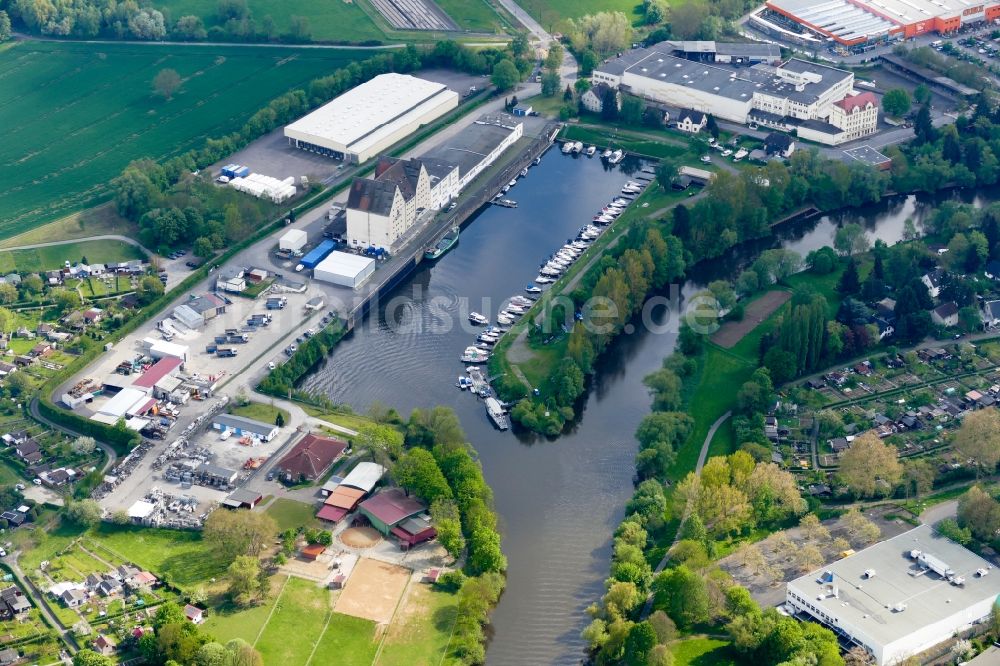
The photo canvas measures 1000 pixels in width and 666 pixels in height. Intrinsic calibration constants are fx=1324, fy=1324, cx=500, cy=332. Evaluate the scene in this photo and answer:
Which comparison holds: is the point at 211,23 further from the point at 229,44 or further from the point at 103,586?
the point at 103,586

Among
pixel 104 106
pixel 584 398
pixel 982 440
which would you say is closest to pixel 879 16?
pixel 584 398

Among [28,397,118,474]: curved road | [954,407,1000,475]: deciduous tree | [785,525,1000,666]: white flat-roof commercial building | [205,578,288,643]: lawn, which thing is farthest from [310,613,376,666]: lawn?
[954,407,1000,475]: deciduous tree

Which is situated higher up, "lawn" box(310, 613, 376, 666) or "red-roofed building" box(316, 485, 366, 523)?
"red-roofed building" box(316, 485, 366, 523)

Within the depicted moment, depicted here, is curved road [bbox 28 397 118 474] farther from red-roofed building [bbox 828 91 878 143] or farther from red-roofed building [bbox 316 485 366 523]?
red-roofed building [bbox 828 91 878 143]

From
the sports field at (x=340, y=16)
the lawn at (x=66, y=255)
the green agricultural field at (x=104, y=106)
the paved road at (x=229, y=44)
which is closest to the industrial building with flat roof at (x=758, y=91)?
the paved road at (x=229, y=44)

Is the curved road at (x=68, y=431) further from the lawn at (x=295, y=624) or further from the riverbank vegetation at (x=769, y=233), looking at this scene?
the riverbank vegetation at (x=769, y=233)
